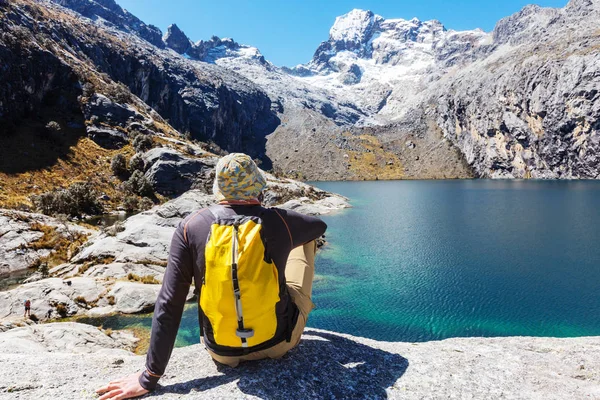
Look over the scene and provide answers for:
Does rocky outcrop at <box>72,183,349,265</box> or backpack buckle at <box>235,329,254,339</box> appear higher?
backpack buckle at <box>235,329,254,339</box>

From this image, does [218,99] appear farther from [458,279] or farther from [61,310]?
[61,310]

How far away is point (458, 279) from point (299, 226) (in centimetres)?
2982

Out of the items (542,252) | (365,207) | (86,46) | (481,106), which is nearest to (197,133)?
(86,46)

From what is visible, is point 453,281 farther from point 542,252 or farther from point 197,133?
point 197,133

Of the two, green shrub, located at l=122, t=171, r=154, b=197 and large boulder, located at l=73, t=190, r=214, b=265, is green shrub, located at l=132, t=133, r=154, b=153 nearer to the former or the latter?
green shrub, located at l=122, t=171, r=154, b=197

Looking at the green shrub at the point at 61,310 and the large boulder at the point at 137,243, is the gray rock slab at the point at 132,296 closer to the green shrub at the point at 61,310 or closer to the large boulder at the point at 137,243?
the green shrub at the point at 61,310

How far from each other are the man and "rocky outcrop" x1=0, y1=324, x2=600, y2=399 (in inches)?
19.3

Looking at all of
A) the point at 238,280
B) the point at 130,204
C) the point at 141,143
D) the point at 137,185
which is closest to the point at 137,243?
the point at 130,204

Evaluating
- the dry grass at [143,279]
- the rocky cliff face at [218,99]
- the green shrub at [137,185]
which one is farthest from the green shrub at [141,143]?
the dry grass at [143,279]

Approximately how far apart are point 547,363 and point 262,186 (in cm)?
758

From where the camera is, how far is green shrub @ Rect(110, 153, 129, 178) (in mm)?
62000

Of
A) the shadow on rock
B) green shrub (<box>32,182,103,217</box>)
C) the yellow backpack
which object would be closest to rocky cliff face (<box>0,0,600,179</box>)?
green shrub (<box>32,182,103,217</box>)

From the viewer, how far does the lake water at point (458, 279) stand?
22.1 m

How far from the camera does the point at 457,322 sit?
74.0 feet
